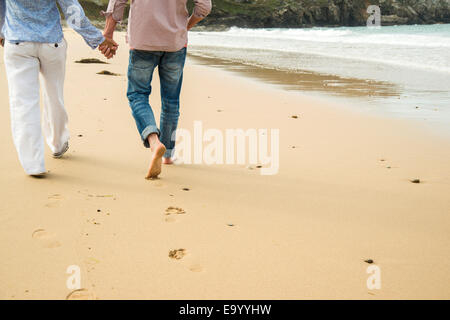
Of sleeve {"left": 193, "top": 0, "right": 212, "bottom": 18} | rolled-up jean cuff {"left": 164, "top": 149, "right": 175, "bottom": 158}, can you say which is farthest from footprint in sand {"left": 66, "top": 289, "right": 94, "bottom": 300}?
sleeve {"left": 193, "top": 0, "right": 212, "bottom": 18}

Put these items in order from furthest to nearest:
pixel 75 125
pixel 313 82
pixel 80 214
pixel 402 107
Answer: pixel 313 82
pixel 402 107
pixel 75 125
pixel 80 214

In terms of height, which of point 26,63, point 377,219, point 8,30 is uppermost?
point 8,30

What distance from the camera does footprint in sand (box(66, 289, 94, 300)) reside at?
1767 mm

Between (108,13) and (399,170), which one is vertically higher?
(108,13)

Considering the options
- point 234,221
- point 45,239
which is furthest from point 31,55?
point 234,221

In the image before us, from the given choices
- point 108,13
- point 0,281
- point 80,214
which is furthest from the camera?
point 108,13

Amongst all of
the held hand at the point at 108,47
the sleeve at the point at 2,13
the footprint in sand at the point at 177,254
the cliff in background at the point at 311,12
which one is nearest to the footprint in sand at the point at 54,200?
the footprint in sand at the point at 177,254

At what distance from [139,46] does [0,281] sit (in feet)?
6.12

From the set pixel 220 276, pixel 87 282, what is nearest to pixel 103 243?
pixel 87 282

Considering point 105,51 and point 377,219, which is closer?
point 377,219

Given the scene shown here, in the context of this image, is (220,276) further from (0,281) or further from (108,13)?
(108,13)

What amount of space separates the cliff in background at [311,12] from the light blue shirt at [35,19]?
208 ft

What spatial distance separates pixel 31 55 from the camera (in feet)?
9.91

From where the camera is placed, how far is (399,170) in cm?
352
